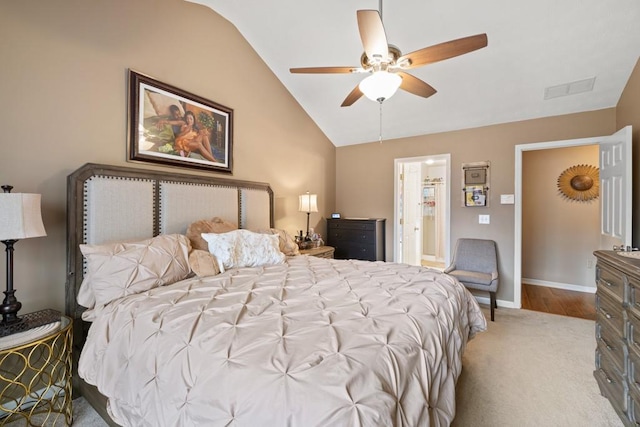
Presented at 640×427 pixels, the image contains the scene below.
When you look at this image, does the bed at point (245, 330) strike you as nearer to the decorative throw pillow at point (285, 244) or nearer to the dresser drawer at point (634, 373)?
the decorative throw pillow at point (285, 244)

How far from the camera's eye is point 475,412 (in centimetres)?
179

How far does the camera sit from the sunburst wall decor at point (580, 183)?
4266 millimetres

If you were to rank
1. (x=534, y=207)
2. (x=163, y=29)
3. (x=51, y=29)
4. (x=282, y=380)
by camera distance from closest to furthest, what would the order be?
(x=282, y=380) → (x=51, y=29) → (x=163, y=29) → (x=534, y=207)

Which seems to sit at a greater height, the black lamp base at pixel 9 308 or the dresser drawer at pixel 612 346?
the black lamp base at pixel 9 308

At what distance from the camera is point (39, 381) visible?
71.6 inches

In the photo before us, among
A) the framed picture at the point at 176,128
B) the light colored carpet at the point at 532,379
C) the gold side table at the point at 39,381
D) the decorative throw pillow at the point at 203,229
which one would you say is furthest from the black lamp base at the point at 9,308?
the light colored carpet at the point at 532,379

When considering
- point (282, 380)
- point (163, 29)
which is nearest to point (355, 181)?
point (163, 29)

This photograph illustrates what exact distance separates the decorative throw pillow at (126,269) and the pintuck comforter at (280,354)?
116 millimetres

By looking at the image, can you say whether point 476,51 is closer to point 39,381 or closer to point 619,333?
point 619,333

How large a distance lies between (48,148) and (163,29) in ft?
4.74

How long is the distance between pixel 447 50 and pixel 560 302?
396 cm

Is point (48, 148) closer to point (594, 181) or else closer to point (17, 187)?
point (17, 187)

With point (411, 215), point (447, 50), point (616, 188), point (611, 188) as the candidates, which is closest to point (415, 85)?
point (447, 50)

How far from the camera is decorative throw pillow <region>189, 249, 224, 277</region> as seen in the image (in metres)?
2.06
